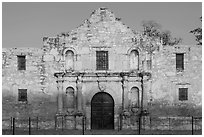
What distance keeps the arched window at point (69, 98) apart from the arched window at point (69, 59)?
136 centimetres

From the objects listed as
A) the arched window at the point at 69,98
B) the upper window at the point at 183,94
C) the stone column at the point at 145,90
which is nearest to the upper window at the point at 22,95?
the arched window at the point at 69,98

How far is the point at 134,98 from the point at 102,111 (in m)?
2.17

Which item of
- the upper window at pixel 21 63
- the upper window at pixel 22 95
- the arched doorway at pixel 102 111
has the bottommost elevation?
the arched doorway at pixel 102 111

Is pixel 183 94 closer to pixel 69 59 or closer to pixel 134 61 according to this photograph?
pixel 134 61

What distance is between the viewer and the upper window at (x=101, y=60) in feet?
79.7

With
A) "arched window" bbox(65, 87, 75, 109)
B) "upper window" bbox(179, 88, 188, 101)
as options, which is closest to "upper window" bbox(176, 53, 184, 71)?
"upper window" bbox(179, 88, 188, 101)

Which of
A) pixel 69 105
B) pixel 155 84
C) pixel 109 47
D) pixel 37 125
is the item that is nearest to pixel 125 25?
pixel 109 47

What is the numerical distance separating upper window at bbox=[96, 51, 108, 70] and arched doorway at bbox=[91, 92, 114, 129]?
163cm

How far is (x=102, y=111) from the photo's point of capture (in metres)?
24.1

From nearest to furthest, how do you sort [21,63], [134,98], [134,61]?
[134,98] → [134,61] → [21,63]

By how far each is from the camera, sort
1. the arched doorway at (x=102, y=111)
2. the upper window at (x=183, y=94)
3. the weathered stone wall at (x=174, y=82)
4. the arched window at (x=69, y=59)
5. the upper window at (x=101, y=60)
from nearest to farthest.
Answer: the arched doorway at (x=102, y=111)
the weathered stone wall at (x=174, y=82)
the upper window at (x=183, y=94)
the upper window at (x=101, y=60)
the arched window at (x=69, y=59)

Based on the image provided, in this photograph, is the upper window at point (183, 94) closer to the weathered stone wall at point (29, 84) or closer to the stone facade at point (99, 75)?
the stone facade at point (99, 75)

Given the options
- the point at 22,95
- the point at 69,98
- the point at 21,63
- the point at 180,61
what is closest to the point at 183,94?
the point at 180,61

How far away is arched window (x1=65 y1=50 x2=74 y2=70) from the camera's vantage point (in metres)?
24.4
